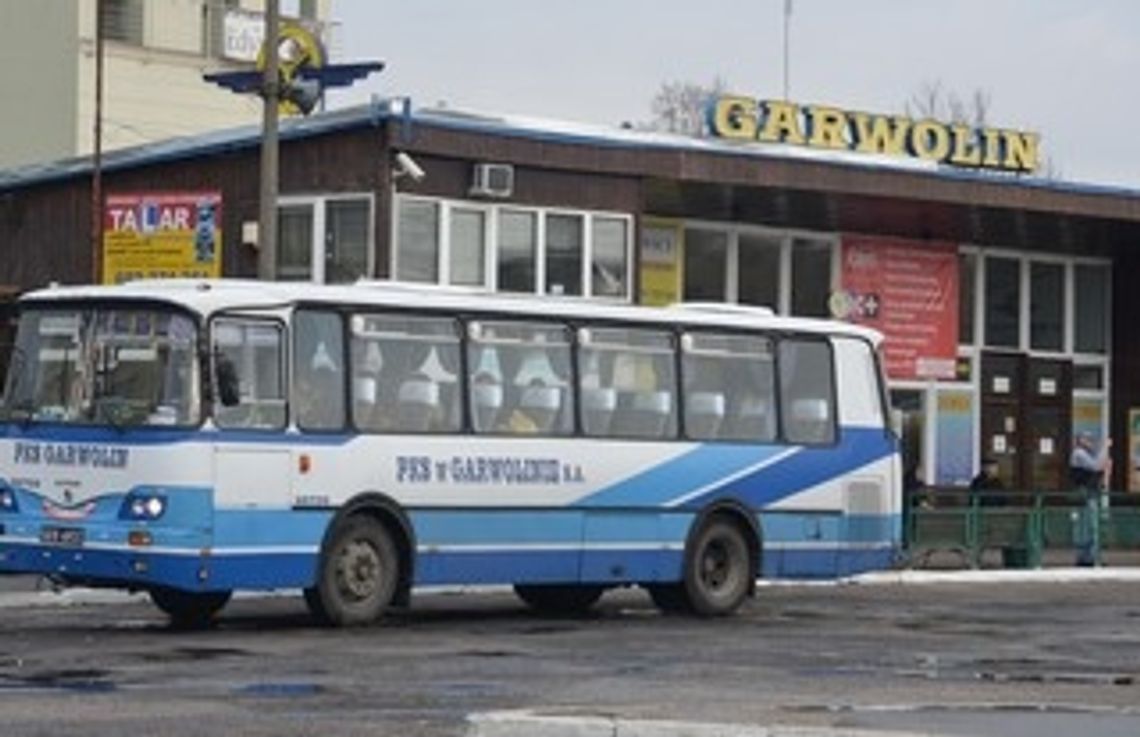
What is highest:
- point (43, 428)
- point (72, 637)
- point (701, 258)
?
point (701, 258)

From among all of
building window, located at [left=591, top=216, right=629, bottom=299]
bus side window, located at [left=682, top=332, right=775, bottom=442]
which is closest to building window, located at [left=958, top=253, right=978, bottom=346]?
building window, located at [left=591, top=216, right=629, bottom=299]

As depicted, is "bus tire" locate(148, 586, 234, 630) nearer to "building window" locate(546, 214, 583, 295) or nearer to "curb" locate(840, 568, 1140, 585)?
"curb" locate(840, 568, 1140, 585)

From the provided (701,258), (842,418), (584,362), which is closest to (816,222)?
(701,258)

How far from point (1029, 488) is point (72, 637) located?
84.1ft

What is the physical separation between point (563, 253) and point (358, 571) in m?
13.1

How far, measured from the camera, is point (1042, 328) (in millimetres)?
43969

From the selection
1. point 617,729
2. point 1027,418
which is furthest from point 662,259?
point 617,729

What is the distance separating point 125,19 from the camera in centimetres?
6625

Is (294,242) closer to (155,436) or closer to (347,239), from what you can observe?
(347,239)

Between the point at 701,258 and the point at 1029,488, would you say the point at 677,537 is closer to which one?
the point at 701,258

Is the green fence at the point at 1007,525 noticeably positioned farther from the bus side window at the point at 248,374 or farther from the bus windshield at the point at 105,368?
the bus windshield at the point at 105,368

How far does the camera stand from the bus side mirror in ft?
68.8

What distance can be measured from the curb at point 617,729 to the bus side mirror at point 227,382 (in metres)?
8.02

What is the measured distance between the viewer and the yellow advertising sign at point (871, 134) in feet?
122
